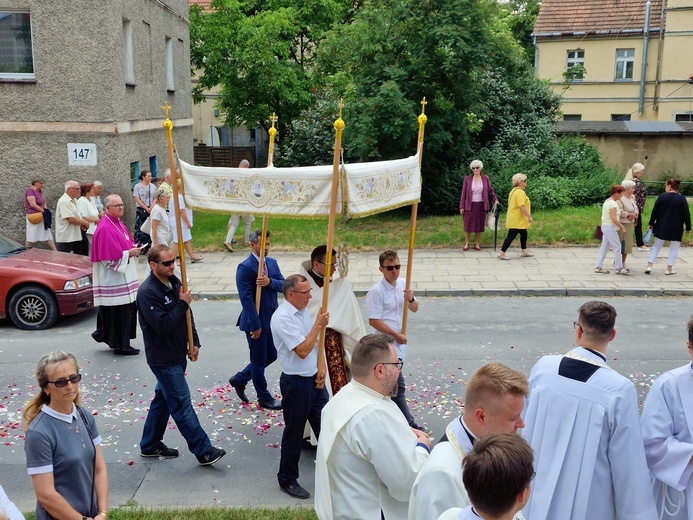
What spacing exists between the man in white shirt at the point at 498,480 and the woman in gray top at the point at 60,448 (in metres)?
2.55

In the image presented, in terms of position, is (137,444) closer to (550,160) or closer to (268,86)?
(550,160)

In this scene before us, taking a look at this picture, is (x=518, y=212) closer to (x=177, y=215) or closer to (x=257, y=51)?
(x=177, y=215)

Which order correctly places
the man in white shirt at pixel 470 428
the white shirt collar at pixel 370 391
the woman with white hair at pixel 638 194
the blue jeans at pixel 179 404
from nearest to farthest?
the man in white shirt at pixel 470 428, the white shirt collar at pixel 370 391, the blue jeans at pixel 179 404, the woman with white hair at pixel 638 194

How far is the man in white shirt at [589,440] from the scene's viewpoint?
409cm

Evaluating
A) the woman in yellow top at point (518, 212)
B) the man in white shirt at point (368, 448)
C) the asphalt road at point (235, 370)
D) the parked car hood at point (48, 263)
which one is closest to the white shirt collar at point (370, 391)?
the man in white shirt at point (368, 448)

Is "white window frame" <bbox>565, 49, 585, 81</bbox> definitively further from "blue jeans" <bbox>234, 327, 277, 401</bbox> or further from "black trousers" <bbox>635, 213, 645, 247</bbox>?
"blue jeans" <bbox>234, 327, 277, 401</bbox>

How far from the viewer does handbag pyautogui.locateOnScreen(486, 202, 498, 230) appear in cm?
1627

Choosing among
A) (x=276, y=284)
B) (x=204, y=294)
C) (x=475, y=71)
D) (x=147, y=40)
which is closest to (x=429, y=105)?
(x=475, y=71)

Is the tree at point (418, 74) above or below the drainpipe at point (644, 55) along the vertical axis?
below

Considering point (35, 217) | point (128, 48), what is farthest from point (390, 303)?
point (128, 48)

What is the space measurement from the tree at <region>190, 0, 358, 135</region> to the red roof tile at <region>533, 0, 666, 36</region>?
12.0m

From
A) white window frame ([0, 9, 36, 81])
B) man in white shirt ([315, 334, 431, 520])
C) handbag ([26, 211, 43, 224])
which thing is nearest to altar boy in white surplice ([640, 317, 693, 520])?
man in white shirt ([315, 334, 431, 520])

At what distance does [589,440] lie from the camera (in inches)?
163

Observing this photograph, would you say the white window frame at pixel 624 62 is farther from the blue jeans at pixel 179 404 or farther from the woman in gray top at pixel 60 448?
the woman in gray top at pixel 60 448
